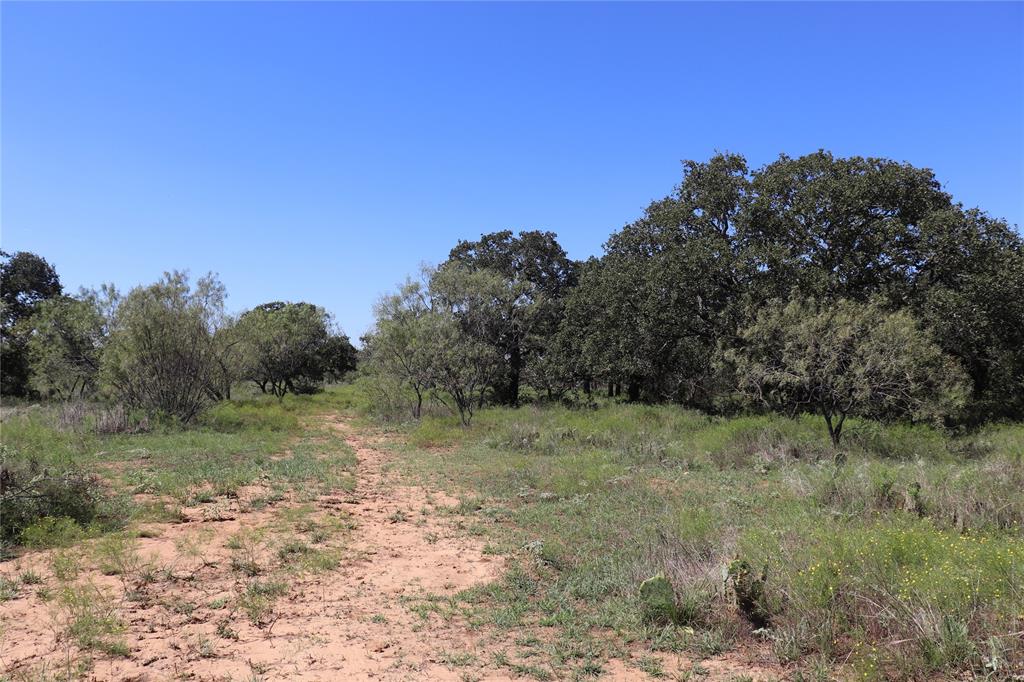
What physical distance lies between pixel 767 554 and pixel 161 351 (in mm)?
19068

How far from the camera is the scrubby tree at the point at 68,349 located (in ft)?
69.5

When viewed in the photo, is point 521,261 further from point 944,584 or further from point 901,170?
point 944,584

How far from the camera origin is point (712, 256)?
20.2 metres

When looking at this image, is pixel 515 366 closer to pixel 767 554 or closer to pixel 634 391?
pixel 634 391

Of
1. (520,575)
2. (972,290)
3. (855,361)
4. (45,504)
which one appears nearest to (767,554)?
(520,575)

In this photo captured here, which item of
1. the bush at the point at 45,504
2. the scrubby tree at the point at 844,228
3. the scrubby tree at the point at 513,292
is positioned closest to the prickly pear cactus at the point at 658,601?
the bush at the point at 45,504

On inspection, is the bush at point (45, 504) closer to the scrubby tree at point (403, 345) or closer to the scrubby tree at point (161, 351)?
the scrubby tree at point (161, 351)

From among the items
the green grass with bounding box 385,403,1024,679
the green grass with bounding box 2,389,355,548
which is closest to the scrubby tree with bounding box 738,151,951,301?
the green grass with bounding box 385,403,1024,679

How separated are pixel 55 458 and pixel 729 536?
32.8ft

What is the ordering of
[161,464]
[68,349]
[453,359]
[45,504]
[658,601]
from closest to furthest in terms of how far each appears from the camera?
1. [658,601]
2. [45,504]
3. [161,464]
4. [453,359]
5. [68,349]

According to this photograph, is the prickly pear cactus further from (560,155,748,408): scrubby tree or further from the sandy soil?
(560,155,748,408): scrubby tree

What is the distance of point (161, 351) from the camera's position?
18203mm

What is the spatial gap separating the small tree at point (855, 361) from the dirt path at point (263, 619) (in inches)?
436

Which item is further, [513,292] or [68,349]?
[513,292]
